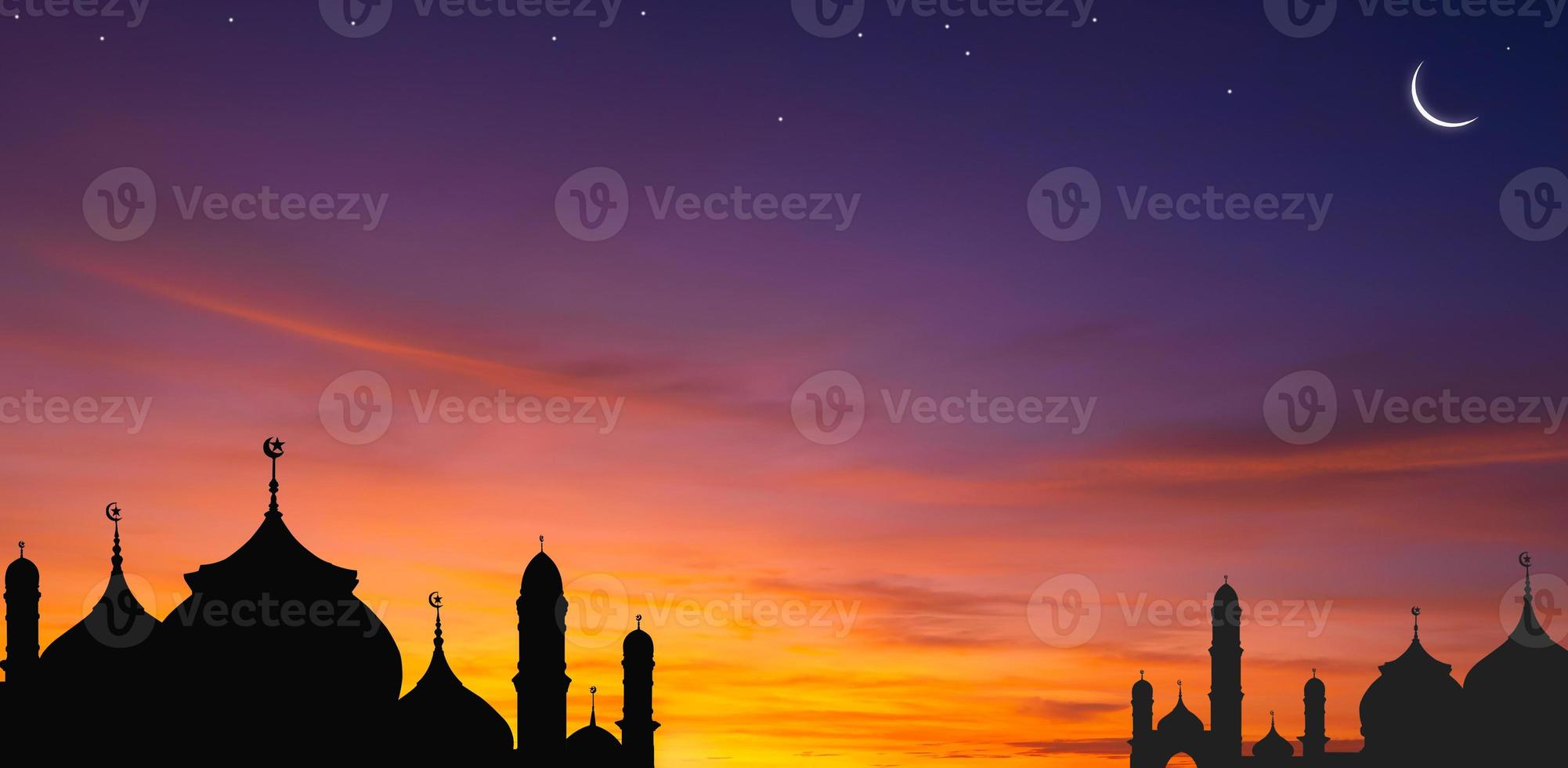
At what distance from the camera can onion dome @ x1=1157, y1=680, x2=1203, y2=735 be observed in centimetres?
7406

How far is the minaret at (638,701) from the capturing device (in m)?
50.7

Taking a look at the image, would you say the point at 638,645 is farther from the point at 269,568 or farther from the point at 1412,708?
the point at 1412,708

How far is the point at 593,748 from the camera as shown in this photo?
49406 millimetres

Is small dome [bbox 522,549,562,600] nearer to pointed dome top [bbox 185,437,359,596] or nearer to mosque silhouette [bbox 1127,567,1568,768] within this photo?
pointed dome top [bbox 185,437,359,596]

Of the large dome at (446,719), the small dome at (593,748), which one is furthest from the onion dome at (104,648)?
the small dome at (593,748)

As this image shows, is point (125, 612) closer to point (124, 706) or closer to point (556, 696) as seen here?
point (124, 706)

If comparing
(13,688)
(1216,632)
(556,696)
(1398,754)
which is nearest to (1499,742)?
(1398,754)

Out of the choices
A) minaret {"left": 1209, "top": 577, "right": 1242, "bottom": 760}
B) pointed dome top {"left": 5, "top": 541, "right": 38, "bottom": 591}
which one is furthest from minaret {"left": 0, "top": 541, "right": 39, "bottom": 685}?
minaret {"left": 1209, "top": 577, "right": 1242, "bottom": 760}

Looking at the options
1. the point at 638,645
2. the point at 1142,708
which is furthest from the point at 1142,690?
the point at 638,645

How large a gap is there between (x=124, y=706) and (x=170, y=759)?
81.4 inches

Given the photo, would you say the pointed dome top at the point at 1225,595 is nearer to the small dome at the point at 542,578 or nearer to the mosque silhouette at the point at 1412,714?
the mosque silhouette at the point at 1412,714

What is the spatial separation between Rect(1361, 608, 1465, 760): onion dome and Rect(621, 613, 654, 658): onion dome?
3323 centimetres

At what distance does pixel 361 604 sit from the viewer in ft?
148

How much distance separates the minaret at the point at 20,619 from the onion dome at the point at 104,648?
1186mm
